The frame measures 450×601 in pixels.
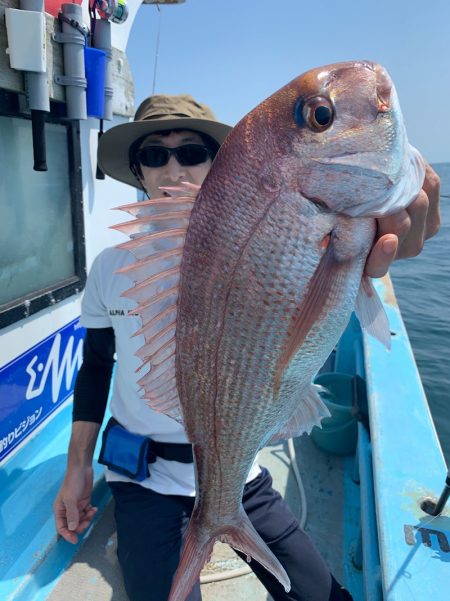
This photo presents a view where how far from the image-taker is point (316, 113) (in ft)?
3.40

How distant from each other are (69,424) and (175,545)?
1.56 meters

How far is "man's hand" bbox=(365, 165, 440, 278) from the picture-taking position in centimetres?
111

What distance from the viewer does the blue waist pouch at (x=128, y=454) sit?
196 cm

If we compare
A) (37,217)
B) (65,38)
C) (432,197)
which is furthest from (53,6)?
(432,197)

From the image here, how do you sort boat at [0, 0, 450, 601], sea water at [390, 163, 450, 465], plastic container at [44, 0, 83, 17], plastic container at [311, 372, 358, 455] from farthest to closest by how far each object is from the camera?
sea water at [390, 163, 450, 465] → plastic container at [311, 372, 358, 455] → plastic container at [44, 0, 83, 17] → boat at [0, 0, 450, 601]

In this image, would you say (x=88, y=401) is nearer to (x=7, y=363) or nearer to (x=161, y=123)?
(x=7, y=363)

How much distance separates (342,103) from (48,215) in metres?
2.32

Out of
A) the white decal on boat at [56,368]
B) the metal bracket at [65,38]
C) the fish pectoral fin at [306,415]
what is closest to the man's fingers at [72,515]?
the white decal on boat at [56,368]

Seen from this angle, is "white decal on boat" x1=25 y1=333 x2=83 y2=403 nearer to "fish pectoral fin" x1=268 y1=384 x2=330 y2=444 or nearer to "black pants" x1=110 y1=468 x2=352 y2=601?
"black pants" x1=110 y1=468 x2=352 y2=601

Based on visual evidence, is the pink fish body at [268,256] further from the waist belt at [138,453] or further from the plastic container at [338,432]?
the plastic container at [338,432]

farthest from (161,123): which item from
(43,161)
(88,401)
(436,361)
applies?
(436,361)

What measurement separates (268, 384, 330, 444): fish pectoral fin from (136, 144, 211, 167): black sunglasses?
133 cm

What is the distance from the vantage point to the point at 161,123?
2.10m

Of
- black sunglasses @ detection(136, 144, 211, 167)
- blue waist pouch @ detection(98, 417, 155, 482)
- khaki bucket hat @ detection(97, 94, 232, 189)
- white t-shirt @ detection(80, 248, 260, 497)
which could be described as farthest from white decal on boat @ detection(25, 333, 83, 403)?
black sunglasses @ detection(136, 144, 211, 167)
